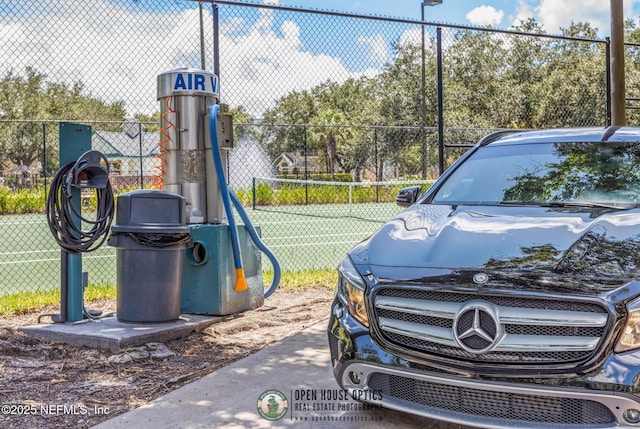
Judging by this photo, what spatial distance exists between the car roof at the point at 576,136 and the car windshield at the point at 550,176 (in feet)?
0.23

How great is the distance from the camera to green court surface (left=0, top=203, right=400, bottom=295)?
10.5 metres

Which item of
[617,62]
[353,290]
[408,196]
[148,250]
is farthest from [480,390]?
[617,62]

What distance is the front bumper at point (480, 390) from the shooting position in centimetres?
270

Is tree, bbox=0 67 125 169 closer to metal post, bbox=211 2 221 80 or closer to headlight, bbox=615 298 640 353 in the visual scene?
metal post, bbox=211 2 221 80

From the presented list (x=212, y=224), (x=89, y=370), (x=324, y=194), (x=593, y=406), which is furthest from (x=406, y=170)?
(x=593, y=406)

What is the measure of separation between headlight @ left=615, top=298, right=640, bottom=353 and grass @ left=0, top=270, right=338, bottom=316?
5588 millimetres

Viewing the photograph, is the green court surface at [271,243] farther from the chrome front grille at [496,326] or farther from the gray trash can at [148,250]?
the chrome front grille at [496,326]

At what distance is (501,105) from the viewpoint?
33844 mm

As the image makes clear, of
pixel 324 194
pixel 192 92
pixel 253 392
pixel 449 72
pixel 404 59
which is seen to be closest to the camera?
pixel 253 392

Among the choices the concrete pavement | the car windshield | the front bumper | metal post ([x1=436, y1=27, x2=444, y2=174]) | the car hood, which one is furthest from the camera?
metal post ([x1=436, y1=27, x2=444, y2=174])

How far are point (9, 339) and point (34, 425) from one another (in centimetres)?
205

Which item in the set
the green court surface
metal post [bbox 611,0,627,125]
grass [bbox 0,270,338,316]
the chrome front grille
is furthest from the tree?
the chrome front grille

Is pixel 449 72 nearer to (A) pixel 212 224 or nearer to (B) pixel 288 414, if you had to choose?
(A) pixel 212 224

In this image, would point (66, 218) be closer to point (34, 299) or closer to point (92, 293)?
point (34, 299)
